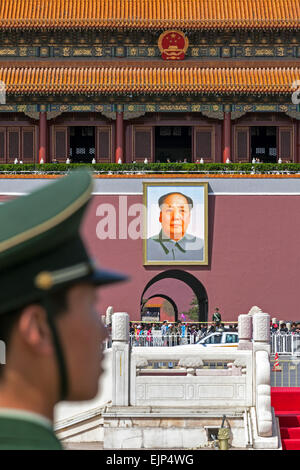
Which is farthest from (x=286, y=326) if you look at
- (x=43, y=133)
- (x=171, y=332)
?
(x=43, y=133)

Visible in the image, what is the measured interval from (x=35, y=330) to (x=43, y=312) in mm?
38

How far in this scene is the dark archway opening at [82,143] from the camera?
30.9 m

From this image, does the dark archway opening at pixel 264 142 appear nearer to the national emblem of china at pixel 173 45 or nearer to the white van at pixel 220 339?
the national emblem of china at pixel 173 45

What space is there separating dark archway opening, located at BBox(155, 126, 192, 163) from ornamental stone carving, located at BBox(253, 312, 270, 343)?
55.5ft

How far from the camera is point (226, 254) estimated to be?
27.0 metres

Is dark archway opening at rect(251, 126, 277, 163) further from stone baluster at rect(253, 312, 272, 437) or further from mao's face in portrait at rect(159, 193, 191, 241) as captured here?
stone baluster at rect(253, 312, 272, 437)

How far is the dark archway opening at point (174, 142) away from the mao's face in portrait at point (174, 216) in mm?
4030

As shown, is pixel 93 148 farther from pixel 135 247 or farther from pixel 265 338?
pixel 265 338

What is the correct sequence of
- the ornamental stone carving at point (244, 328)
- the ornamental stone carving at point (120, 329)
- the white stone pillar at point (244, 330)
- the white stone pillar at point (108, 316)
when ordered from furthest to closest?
the white stone pillar at point (108, 316), the ornamental stone carving at point (244, 328), the white stone pillar at point (244, 330), the ornamental stone carving at point (120, 329)

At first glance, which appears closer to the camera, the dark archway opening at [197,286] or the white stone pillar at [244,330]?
the white stone pillar at [244,330]

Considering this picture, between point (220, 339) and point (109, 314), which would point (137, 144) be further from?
point (220, 339)

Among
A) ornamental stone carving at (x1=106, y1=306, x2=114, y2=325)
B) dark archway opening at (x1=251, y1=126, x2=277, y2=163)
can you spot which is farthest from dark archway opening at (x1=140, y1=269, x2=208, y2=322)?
dark archway opening at (x1=251, y1=126, x2=277, y2=163)

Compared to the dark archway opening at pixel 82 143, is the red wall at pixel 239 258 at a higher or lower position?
lower

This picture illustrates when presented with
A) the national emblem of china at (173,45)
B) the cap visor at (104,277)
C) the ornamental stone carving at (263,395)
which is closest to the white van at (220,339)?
the ornamental stone carving at (263,395)
